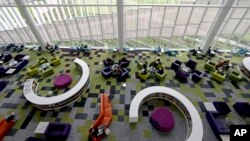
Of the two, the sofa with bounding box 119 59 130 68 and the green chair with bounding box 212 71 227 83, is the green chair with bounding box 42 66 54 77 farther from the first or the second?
the green chair with bounding box 212 71 227 83

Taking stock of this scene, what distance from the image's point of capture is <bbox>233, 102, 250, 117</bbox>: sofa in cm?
863

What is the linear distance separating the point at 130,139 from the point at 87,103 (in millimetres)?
3537

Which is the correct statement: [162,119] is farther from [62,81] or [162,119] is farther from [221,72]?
[62,81]

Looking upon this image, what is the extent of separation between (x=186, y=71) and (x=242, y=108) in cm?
405

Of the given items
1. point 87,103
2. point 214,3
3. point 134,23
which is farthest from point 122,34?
point 214,3

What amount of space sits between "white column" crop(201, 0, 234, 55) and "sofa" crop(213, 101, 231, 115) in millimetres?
5840

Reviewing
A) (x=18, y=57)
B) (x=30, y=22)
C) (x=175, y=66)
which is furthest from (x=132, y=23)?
(x=18, y=57)

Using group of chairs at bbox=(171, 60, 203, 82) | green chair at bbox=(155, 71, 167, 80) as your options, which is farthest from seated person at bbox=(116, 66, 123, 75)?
group of chairs at bbox=(171, 60, 203, 82)

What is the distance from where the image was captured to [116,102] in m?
9.53

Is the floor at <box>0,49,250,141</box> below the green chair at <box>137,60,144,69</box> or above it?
below

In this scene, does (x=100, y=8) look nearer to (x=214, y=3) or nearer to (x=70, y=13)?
(x=70, y=13)

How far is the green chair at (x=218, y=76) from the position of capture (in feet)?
35.2

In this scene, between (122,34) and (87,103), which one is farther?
(122,34)

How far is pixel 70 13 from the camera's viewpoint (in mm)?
12953
